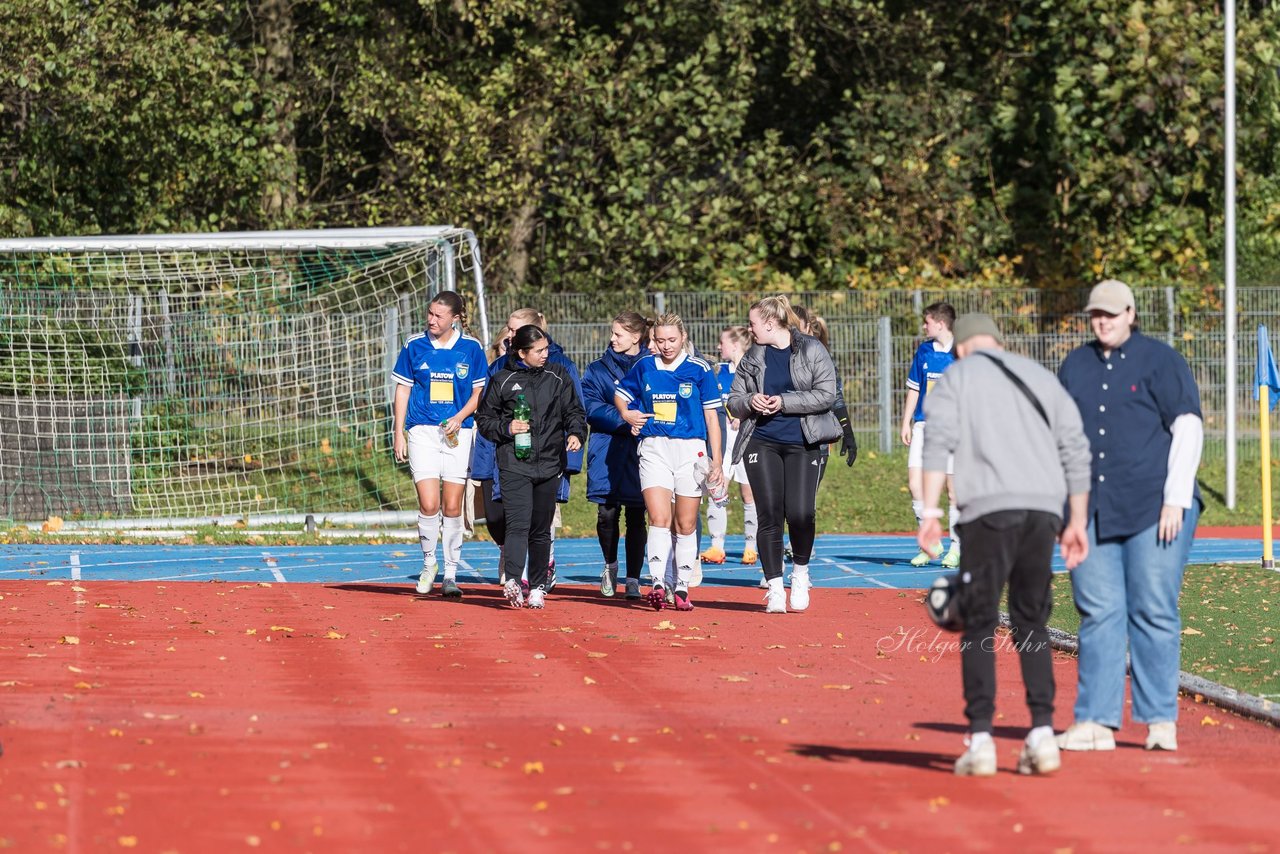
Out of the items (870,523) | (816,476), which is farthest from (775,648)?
(870,523)

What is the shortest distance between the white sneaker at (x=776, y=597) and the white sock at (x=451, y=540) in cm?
219

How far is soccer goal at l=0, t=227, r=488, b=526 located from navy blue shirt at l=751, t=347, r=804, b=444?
816 cm

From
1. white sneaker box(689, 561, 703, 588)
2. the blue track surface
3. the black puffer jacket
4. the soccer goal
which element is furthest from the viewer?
the soccer goal

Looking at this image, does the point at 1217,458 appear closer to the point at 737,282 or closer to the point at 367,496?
the point at 737,282

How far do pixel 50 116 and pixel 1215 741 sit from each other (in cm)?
1911

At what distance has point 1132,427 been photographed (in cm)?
750

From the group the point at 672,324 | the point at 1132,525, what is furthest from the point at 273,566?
the point at 1132,525

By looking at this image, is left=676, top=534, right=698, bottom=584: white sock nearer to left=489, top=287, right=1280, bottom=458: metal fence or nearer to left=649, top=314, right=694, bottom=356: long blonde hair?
left=649, top=314, right=694, bottom=356: long blonde hair

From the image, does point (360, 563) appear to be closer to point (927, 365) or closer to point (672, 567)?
point (672, 567)

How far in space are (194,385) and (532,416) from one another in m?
9.11

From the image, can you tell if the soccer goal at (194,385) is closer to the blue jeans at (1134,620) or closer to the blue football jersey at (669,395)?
the blue football jersey at (669,395)

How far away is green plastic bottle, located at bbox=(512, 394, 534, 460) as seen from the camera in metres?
11.7

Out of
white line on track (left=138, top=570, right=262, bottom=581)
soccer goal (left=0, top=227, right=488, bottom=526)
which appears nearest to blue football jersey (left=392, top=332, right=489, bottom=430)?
white line on track (left=138, top=570, right=262, bottom=581)

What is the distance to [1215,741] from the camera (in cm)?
779
